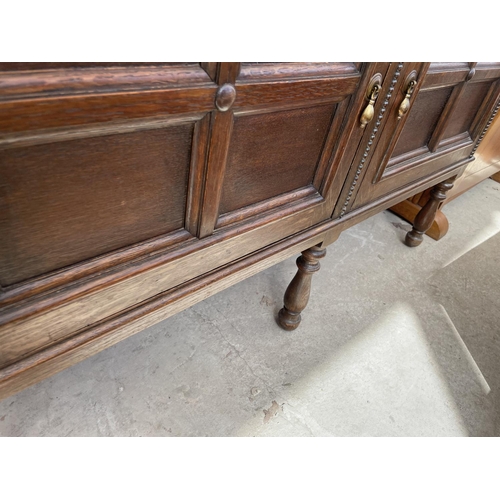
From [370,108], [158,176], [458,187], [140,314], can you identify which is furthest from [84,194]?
[458,187]

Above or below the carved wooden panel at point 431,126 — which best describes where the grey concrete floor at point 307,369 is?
below

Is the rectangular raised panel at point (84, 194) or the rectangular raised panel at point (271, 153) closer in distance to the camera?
the rectangular raised panel at point (84, 194)

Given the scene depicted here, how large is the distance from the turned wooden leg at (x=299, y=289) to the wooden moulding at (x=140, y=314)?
0.07 m

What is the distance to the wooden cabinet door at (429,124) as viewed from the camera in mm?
657

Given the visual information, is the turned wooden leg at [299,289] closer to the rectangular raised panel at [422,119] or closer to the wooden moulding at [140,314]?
the wooden moulding at [140,314]

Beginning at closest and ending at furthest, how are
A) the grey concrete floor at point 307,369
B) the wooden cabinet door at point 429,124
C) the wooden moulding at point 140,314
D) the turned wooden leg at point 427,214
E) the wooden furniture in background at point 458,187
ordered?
the wooden moulding at point 140,314, the wooden cabinet door at point 429,124, the grey concrete floor at point 307,369, the turned wooden leg at point 427,214, the wooden furniture in background at point 458,187

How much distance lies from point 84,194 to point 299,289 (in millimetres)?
610

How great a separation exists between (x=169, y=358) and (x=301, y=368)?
31 cm

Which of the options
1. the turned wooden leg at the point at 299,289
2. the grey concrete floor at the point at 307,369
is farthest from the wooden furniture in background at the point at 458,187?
the turned wooden leg at the point at 299,289

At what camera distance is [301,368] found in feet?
3.03

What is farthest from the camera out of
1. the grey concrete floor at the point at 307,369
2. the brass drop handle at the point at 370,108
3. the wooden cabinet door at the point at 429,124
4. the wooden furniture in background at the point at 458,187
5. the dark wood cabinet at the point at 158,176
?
the wooden furniture in background at the point at 458,187

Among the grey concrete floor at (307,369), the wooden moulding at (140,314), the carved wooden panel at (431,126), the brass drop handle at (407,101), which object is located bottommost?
the grey concrete floor at (307,369)

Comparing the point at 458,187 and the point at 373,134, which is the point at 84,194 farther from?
the point at 458,187

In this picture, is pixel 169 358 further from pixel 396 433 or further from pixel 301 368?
pixel 396 433
